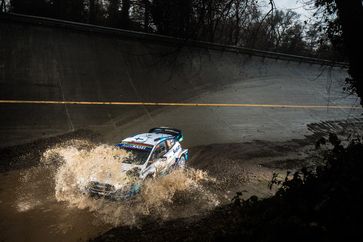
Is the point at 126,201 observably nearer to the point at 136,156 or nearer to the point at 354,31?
the point at 136,156

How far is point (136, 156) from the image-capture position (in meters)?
11.6

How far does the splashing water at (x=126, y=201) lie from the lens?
1017 centimetres

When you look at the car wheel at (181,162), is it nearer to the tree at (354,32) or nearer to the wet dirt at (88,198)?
the wet dirt at (88,198)

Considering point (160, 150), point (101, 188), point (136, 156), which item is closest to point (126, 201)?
point (101, 188)

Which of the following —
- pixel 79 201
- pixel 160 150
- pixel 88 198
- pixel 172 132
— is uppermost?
pixel 172 132

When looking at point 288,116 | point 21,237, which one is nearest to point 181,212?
point 21,237

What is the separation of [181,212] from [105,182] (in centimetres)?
255

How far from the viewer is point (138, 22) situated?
94.5 ft

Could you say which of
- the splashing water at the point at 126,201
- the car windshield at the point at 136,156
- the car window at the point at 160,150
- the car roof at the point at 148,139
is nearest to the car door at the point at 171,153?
the car window at the point at 160,150

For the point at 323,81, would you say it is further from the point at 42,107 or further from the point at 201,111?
the point at 42,107

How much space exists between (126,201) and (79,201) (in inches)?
60.1

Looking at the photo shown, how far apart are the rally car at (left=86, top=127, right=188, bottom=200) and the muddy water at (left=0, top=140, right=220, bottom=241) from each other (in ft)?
0.81

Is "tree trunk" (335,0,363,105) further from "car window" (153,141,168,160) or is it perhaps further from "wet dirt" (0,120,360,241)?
"car window" (153,141,168,160)

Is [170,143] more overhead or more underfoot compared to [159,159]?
more overhead
